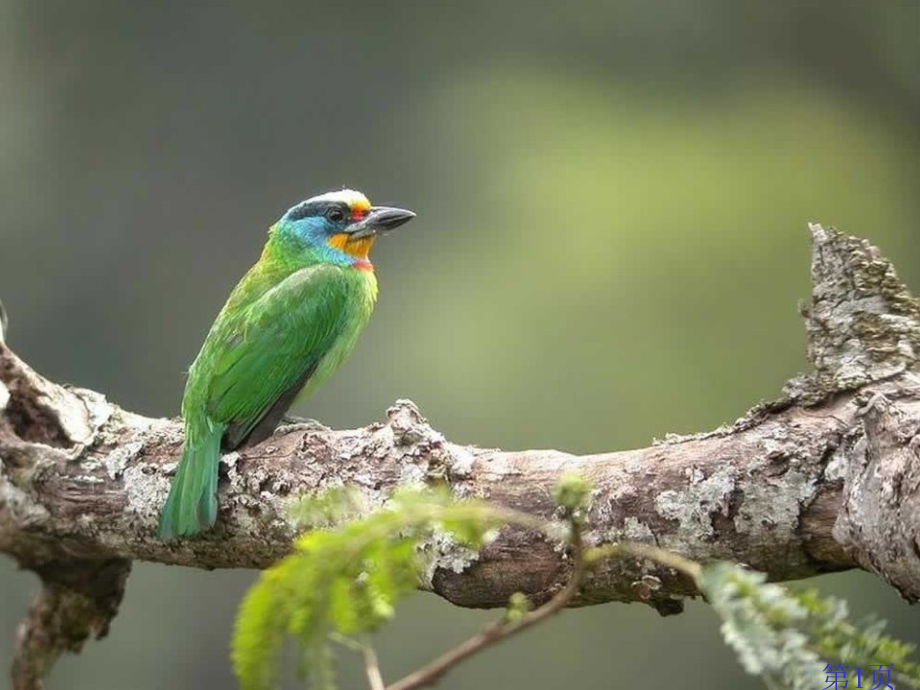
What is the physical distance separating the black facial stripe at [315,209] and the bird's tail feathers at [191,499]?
1.44 meters

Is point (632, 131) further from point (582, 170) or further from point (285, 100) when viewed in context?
point (285, 100)

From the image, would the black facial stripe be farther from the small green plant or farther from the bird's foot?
the small green plant

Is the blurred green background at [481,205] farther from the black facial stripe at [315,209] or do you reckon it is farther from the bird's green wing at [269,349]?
the bird's green wing at [269,349]

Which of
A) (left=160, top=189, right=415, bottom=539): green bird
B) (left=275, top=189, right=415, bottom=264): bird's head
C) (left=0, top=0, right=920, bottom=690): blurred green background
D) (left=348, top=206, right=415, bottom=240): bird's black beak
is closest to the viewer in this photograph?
(left=160, top=189, right=415, bottom=539): green bird

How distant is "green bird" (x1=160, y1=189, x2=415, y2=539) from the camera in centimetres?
348

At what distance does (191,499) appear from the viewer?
10.8ft

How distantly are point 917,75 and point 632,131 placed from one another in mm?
2563

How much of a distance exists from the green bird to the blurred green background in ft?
12.5

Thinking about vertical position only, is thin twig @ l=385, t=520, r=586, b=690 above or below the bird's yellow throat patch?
below

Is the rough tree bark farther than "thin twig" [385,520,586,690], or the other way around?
the rough tree bark

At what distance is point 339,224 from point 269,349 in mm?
892

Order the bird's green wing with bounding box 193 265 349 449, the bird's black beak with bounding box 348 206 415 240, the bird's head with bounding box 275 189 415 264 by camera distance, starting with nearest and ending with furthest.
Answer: the bird's green wing with bounding box 193 265 349 449 → the bird's head with bounding box 275 189 415 264 → the bird's black beak with bounding box 348 206 415 240

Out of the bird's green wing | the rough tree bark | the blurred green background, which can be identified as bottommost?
the rough tree bark

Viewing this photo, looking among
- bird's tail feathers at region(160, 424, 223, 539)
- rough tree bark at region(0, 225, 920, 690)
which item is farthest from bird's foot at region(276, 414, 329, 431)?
bird's tail feathers at region(160, 424, 223, 539)
